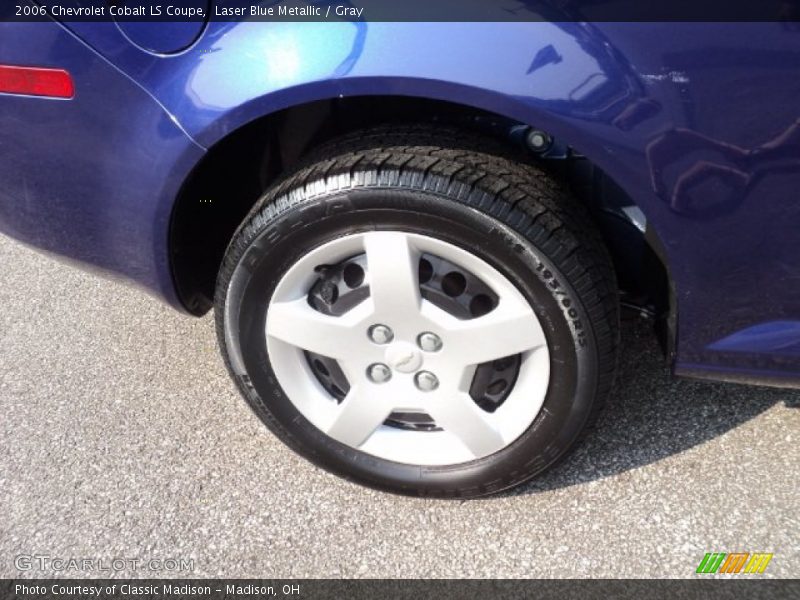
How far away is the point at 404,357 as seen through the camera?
175cm

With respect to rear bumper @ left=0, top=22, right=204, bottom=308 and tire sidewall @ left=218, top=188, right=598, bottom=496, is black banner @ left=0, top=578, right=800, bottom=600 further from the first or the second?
rear bumper @ left=0, top=22, right=204, bottom=308

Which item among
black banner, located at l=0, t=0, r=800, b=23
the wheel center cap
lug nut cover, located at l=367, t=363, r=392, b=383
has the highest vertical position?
black banner, located at l=0, t=0, r=800, b=23

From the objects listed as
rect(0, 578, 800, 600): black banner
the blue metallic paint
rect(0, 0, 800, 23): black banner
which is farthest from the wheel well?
rect(0, 578, 800, 600): black banner

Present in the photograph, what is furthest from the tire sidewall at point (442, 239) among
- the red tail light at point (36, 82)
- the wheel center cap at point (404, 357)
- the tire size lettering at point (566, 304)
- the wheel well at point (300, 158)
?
the red tail light at point (36, 82)

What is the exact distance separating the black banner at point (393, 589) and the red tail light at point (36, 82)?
1077mm

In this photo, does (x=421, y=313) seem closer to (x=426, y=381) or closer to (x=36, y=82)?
(x=426, y=381)

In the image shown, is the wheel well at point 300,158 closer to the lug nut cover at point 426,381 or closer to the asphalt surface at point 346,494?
the asphalt surface at point 346,494

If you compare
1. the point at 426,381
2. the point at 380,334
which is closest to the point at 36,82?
the point at 380,334

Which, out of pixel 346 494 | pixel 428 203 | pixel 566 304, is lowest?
pixel 346 494

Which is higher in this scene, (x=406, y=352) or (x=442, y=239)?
(x=442, y=239)

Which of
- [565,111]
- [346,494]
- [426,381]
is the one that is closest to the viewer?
[565,111]

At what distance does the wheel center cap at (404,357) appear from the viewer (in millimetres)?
1735

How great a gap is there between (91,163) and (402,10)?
73 cm

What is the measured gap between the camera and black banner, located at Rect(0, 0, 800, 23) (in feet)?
4.17
